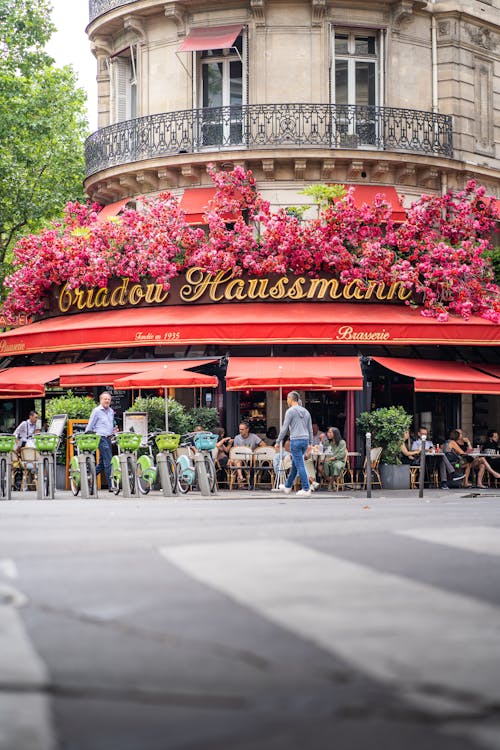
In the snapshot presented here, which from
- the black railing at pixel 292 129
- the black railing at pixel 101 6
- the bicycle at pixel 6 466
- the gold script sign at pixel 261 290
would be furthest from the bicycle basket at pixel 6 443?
the black railing at pixel 101 6

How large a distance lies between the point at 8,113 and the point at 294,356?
515 inches

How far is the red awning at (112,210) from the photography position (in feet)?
89.8

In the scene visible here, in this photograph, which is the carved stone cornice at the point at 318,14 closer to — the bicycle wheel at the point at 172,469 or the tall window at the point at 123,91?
the tall window at the point at 123,91

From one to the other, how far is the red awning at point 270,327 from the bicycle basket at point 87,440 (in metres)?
5.15

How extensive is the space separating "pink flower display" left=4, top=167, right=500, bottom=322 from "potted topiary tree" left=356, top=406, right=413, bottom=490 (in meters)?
2.65

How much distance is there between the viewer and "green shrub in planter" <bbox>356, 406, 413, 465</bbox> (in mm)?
22906

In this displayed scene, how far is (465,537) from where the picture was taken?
1024 centimetres

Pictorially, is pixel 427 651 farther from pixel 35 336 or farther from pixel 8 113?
pixel 8 113

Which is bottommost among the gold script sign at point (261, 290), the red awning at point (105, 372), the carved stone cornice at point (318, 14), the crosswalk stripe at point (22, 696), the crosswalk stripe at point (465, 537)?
the crosswalk stripe at point (22, 696)

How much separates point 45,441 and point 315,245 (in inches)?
322

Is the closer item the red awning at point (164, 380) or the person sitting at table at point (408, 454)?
the red awning at point (164, 380)

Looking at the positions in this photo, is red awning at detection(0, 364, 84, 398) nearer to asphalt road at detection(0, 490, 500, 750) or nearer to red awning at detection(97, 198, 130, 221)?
red awning at detection(97, 198, 130, 221)

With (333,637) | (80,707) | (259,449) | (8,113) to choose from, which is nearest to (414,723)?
(80,707)

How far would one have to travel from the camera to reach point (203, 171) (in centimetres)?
2631
